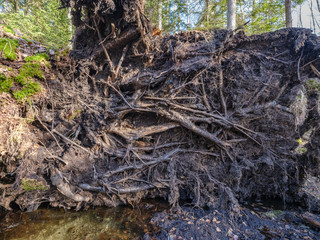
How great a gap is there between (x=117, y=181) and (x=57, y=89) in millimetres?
2985

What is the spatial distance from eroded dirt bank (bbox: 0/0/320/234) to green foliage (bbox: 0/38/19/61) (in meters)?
0.85

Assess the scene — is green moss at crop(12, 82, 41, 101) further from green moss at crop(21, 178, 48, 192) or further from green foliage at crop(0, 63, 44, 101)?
green moss at crop(21, 178, 48, 192)

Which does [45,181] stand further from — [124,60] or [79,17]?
[79,17]

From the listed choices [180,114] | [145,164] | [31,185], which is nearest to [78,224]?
[31,185]

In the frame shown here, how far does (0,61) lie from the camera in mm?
3566

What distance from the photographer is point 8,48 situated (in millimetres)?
3664

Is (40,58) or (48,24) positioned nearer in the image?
(40,58)

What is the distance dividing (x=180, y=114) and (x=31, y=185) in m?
4.01

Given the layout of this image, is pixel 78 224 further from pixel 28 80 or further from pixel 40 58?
pixel 40 58

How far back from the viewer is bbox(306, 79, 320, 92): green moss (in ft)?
13.7

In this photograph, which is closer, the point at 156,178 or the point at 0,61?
the point at 0,61

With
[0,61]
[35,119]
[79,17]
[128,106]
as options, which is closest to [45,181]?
[35,119]

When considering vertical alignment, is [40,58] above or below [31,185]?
above

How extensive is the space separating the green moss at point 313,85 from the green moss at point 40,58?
703 centimetres
